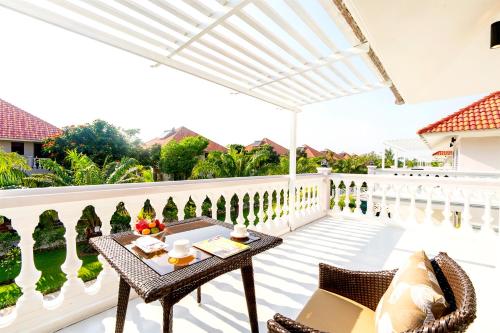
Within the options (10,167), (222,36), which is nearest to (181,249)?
(222,36)

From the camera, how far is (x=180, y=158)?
17.7 m

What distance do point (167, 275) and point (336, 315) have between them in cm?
103

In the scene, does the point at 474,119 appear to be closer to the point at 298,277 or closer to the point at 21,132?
the point at 298,277

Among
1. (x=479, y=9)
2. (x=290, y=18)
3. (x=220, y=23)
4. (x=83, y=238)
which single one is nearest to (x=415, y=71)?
(x=479, y=9)

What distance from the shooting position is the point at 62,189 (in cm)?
200

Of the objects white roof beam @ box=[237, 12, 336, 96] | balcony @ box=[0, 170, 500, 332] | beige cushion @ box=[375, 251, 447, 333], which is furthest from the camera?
white roof beam @ box=[237, 12, 336, 96]

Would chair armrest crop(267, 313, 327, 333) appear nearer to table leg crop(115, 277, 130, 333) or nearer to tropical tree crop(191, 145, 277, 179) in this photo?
table leg crop(115, 277, 130, 333)

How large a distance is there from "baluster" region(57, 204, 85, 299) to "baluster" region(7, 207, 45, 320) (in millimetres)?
177

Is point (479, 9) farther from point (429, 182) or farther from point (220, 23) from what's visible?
point (429, 182)

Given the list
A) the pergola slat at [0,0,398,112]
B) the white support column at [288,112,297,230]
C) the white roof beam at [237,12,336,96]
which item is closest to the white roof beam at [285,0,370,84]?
the pergola slat at [0,0,398,112]

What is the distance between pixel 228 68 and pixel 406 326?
3121 mm

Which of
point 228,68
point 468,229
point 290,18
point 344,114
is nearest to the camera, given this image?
point 290,18

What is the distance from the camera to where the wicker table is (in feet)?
3.77

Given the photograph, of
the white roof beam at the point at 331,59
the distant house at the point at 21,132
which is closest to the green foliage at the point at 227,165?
the white roof beam at the point at 331,59
